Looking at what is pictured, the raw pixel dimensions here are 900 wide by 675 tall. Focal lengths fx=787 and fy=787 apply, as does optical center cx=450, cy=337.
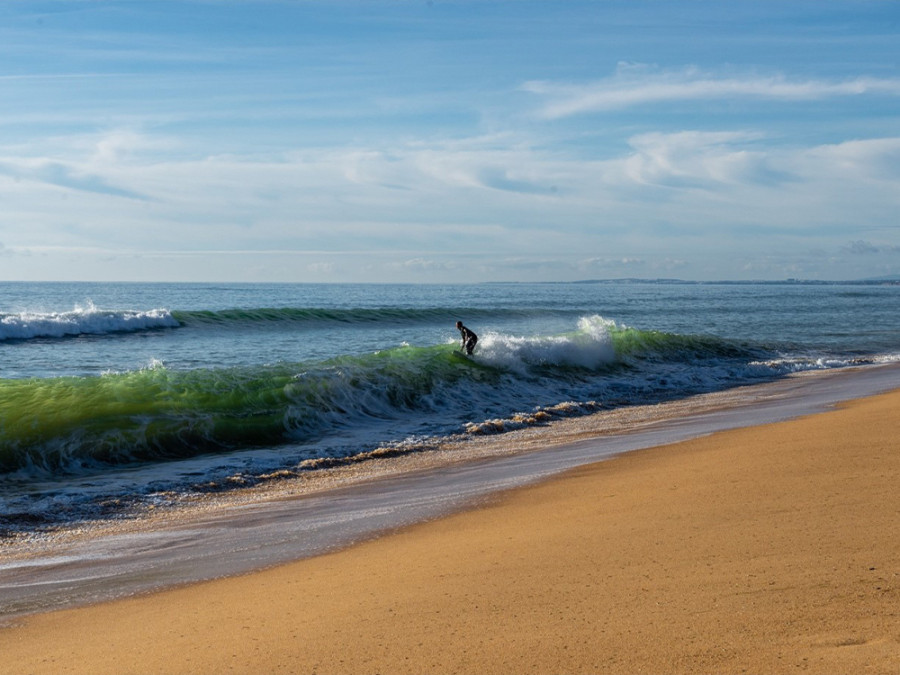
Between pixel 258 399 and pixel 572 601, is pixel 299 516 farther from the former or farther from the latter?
pixel 258 399

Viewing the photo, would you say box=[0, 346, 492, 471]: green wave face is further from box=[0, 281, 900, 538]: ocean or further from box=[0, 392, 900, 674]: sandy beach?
box=[0, 392, 900, 674]: sandy beach

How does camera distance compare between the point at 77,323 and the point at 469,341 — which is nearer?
the point at 469,341

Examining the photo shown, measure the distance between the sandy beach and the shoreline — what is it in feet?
1.47

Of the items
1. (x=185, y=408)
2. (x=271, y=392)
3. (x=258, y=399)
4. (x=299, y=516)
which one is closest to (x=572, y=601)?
(x=299, y=516)

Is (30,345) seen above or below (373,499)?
above

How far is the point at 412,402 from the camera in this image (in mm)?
15812

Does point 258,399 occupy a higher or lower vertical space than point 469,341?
lower

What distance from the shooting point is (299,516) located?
7.53 metres

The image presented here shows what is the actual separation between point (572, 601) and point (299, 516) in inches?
158

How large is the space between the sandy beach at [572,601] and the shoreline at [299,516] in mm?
447

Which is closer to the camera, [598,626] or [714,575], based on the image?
[598,626]

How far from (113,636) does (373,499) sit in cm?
387

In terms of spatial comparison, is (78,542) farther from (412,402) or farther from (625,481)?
(412,402)

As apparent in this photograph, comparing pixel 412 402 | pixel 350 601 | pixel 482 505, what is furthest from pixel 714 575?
pixel 412 402
